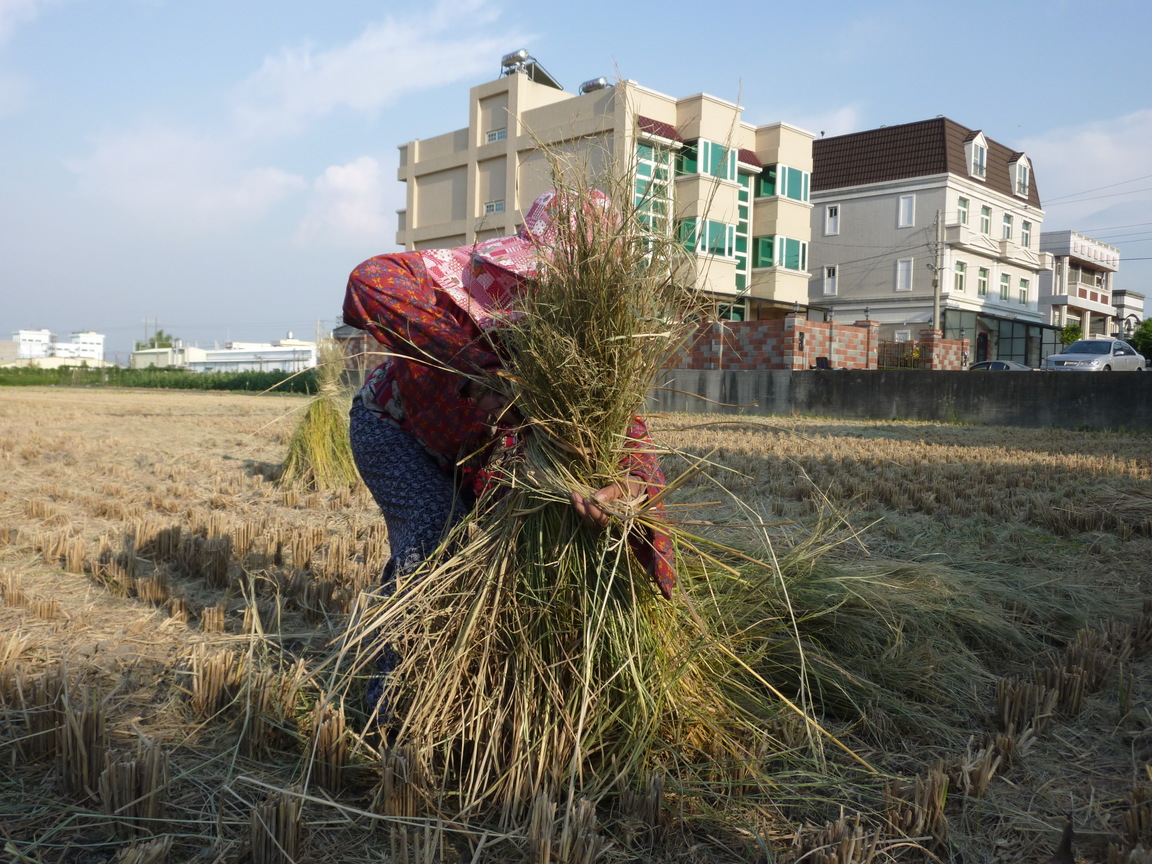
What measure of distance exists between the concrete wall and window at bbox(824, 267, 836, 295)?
18646mm

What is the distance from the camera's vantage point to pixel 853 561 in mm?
3488

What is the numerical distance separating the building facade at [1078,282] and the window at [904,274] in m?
15.5

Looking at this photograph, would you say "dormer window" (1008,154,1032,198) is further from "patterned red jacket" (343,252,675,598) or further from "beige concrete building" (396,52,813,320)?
"patterned red jacket" (343,252,675,598)

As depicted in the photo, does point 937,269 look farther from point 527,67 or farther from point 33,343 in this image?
point 33,343

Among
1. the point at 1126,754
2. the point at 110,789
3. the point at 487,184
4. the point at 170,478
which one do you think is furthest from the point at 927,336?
the point at 110,789

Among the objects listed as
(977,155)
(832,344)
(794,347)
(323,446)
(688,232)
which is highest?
(977,155)

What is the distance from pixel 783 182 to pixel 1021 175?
48.0ft

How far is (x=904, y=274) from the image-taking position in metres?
31.8

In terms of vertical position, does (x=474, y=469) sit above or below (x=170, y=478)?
above

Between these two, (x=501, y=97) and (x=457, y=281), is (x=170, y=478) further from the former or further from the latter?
(x=501, y=97)

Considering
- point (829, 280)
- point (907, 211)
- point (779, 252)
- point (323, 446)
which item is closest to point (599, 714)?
point (323, 446)

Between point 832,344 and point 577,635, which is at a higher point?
point 832,344

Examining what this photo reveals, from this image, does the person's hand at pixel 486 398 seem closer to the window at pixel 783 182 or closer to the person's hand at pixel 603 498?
the person's hand at pixel 603 498

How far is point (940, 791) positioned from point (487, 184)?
27403 millimetres
